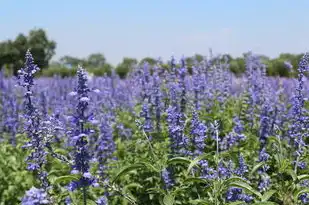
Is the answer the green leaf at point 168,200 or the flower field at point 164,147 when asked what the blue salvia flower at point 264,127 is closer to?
the flower field at point 164,147

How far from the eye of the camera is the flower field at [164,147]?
286cm

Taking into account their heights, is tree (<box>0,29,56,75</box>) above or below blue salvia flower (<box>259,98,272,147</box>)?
above

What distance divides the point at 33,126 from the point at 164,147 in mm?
1862

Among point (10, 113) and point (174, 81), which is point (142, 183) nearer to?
point (174, 81)

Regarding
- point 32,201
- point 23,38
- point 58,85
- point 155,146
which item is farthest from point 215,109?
point 23,38

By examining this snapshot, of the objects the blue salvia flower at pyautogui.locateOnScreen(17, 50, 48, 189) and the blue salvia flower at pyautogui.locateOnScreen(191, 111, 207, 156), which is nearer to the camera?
the blue salvia flower at pyautogui.locateOnScreen(17, 50, 48, 189)

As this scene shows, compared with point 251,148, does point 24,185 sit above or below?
below

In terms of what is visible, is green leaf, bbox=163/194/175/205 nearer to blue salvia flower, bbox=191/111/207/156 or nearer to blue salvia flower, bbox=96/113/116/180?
blue salvia flower, bbox=191/111/207/156

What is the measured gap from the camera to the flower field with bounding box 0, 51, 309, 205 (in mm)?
2859

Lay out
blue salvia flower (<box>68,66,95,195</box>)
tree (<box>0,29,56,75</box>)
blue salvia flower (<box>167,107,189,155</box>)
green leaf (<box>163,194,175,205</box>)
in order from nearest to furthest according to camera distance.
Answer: blue salvia flower (<box>68,66,95,195</box>)
green leaf (<box>163,194,175,205</box>)
blue salvia flower (<box>167,107,189,155</box>)
tree (<box>0,29,56,75</box>)

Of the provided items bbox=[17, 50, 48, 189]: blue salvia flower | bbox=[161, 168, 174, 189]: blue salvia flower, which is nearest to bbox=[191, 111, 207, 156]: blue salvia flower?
bbox=[161, 168, 174, 189]: blue salvia flower

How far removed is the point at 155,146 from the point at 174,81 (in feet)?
6.56

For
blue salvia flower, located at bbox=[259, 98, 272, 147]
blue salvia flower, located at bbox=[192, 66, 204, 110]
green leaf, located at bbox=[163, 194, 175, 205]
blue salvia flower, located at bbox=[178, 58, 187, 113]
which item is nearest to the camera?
green leaf, located at bbox=[163, 194, 175, 205]

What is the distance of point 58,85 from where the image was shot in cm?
1384
